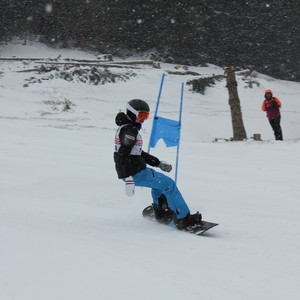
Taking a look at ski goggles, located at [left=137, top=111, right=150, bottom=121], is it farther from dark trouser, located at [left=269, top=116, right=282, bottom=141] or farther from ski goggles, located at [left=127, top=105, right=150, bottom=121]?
dark trouser, located at [left=269, top=116, right=282, bottom=141]

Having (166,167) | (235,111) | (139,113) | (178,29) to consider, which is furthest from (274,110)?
(178,29)

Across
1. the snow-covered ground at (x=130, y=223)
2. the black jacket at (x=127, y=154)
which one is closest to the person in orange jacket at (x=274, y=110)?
the snow-covered ground at (x=130, y=223)

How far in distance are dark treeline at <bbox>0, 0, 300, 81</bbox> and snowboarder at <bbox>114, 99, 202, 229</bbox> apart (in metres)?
31.0

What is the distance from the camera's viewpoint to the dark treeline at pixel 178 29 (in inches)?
1411

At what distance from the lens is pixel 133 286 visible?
130 inches

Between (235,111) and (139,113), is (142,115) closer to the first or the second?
(139,113)

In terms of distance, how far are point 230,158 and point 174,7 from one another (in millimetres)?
27960

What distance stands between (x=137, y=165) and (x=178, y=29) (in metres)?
31.8

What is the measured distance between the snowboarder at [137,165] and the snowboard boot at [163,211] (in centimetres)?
13

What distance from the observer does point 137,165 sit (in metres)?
5.32

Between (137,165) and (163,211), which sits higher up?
(137,165)

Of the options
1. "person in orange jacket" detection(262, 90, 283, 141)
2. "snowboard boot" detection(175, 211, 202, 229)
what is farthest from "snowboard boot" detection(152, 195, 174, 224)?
"person in orange jacket" detection(262, 90, 283, 141)

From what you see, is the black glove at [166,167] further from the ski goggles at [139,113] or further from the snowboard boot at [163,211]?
the ski goggles at [139,113]

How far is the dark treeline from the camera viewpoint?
35.8 meters
